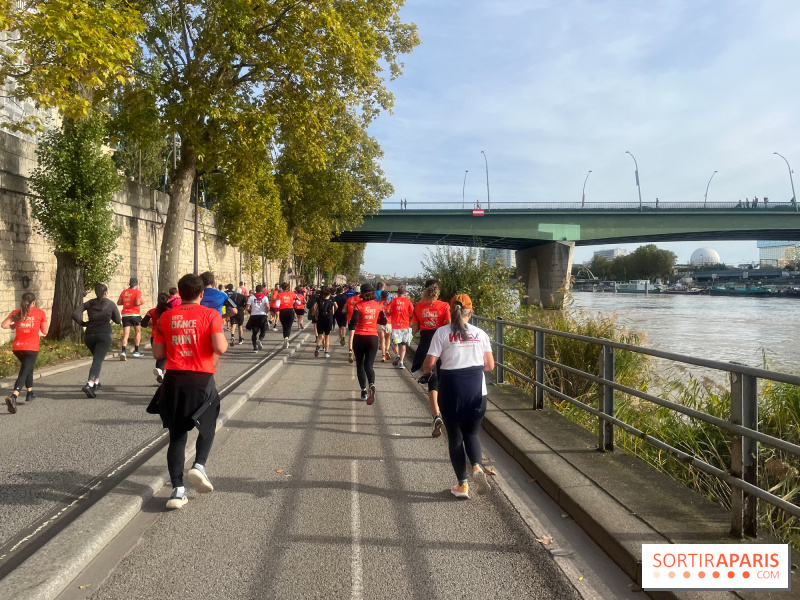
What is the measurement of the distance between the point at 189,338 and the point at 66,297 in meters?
11.6

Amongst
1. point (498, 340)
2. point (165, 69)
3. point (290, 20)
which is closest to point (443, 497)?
point (498, 340)

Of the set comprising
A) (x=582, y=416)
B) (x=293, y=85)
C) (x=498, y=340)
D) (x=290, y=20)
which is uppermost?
(x=290, y=20)

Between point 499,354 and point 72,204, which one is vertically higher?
point 72,204

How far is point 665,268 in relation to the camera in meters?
126

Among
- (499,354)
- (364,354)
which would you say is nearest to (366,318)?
(364,354)

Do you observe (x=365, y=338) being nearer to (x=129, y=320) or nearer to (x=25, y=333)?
(x=25, y=333)

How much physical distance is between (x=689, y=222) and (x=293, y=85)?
128ft

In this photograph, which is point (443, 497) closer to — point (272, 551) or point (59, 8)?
point (272, 551)

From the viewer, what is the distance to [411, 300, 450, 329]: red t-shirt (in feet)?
26.9

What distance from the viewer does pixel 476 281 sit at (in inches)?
711

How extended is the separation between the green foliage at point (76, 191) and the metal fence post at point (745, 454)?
46.3ft

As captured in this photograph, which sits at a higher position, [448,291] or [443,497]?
[448,291]

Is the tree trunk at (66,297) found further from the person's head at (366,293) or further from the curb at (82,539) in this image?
the curb at (82,539)

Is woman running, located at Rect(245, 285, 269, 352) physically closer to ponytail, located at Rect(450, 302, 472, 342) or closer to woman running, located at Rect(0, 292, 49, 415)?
woman running, located at Rect(0, 292, 49, 415)
